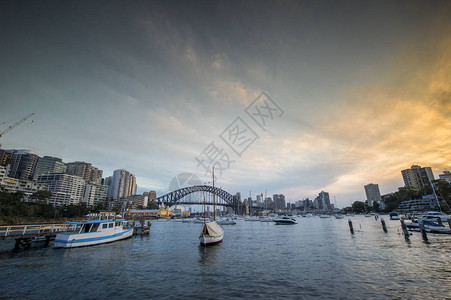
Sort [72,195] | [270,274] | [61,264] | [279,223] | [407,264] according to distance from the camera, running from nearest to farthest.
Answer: [270,274]
[407,264]
[61,264]
[279,223]
[72,195]

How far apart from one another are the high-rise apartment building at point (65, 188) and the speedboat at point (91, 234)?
167151 millimetres

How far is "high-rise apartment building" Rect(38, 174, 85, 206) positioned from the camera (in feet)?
527

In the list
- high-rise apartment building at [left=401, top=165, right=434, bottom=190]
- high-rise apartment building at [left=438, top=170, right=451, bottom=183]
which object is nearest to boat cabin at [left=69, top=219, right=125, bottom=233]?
high-rise apartment building at [left=438, top=170, right=451, bottom=183]

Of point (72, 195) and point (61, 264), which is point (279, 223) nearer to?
point (61, 264)

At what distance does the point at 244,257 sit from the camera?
2291 cm

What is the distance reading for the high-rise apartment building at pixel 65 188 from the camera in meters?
161

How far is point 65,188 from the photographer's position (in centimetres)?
16925

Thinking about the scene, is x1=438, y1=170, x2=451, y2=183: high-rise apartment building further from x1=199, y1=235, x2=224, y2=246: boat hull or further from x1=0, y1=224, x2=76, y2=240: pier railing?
x1=0, y1=224, x2=76, y2=240: pier railing

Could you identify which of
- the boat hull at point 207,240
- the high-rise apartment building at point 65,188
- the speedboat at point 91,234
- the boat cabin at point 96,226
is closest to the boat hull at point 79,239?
the speedboat at point 91,234

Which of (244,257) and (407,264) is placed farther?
(244,257)

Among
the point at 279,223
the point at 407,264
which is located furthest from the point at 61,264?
the point at 279,223

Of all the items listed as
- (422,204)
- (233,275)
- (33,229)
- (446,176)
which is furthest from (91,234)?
(446,176)

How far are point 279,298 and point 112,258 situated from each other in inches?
788

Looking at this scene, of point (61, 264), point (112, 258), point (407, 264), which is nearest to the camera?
point (407, 264)
